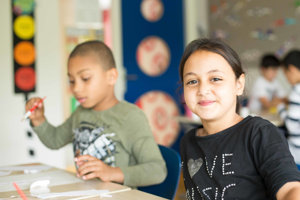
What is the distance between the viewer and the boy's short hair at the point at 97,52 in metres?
1.65

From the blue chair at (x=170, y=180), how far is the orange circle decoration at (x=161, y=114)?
2.82m

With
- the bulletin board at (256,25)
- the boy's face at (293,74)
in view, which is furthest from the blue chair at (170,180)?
the bulletin board at (256,25)

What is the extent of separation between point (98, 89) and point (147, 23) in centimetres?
288

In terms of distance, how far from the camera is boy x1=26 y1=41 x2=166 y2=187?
4.72 feet

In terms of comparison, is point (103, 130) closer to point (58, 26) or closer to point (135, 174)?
point (135, 174)

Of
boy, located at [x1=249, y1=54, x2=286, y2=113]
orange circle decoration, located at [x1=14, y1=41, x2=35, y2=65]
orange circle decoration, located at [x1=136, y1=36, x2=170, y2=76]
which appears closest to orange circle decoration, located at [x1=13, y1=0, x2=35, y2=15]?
orange circle decoration, located at [x1=14, y1=41, x2=35, y2=65]

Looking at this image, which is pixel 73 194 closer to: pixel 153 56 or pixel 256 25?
pixel 153 56

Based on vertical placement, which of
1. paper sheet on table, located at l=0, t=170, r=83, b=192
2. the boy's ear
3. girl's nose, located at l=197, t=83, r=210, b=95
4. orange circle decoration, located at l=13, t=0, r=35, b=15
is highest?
orange circle decoration, located at l=13, t=0, r=35, b=15

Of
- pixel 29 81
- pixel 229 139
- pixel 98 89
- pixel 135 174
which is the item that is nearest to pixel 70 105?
pixel 29 81

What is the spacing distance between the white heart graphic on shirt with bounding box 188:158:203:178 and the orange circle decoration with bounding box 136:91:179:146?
3.16 meters

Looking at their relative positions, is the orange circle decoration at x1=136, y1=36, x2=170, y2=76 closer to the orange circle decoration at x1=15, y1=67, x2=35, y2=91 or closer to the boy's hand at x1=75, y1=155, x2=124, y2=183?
the orange circle decoration at x1=15, y1=67, x2=35, y2=91

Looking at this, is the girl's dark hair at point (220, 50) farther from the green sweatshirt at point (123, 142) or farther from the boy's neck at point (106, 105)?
the boy's neck at point (106, 105)

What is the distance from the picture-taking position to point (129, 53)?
421 cm

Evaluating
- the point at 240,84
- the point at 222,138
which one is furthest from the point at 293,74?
the point at 222,138
